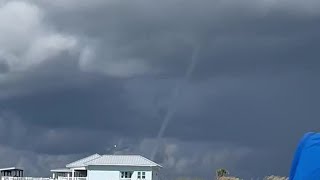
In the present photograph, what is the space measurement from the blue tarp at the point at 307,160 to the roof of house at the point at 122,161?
3632 inches

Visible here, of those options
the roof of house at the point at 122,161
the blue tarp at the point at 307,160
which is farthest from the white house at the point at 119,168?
the blue tarp at the point at 307,160

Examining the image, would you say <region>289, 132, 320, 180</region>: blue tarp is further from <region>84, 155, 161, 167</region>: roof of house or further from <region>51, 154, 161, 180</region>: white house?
<region>84, 155, 161, 167</region>: roof of house

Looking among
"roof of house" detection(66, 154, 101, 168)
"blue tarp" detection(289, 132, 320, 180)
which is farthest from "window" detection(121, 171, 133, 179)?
"blue tarp" detection(289, 132, 320, 180)

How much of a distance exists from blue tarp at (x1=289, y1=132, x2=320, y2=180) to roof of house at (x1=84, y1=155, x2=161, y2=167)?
303 ft

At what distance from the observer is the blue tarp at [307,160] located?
565 centimetres

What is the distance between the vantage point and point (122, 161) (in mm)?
99062

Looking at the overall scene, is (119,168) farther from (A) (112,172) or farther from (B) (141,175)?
(B) (141,175)

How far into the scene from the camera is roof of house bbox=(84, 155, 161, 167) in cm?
9831

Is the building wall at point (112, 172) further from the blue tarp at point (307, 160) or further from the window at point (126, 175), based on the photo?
the blue tarp at point (307, 160)

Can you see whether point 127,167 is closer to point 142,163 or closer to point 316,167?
point 142,163

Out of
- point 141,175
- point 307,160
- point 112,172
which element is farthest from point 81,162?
point 307,160

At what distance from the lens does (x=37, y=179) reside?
3654 inches

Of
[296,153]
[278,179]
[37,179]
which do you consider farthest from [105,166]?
[296,153]

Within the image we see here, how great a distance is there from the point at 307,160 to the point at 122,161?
94.0 meters
